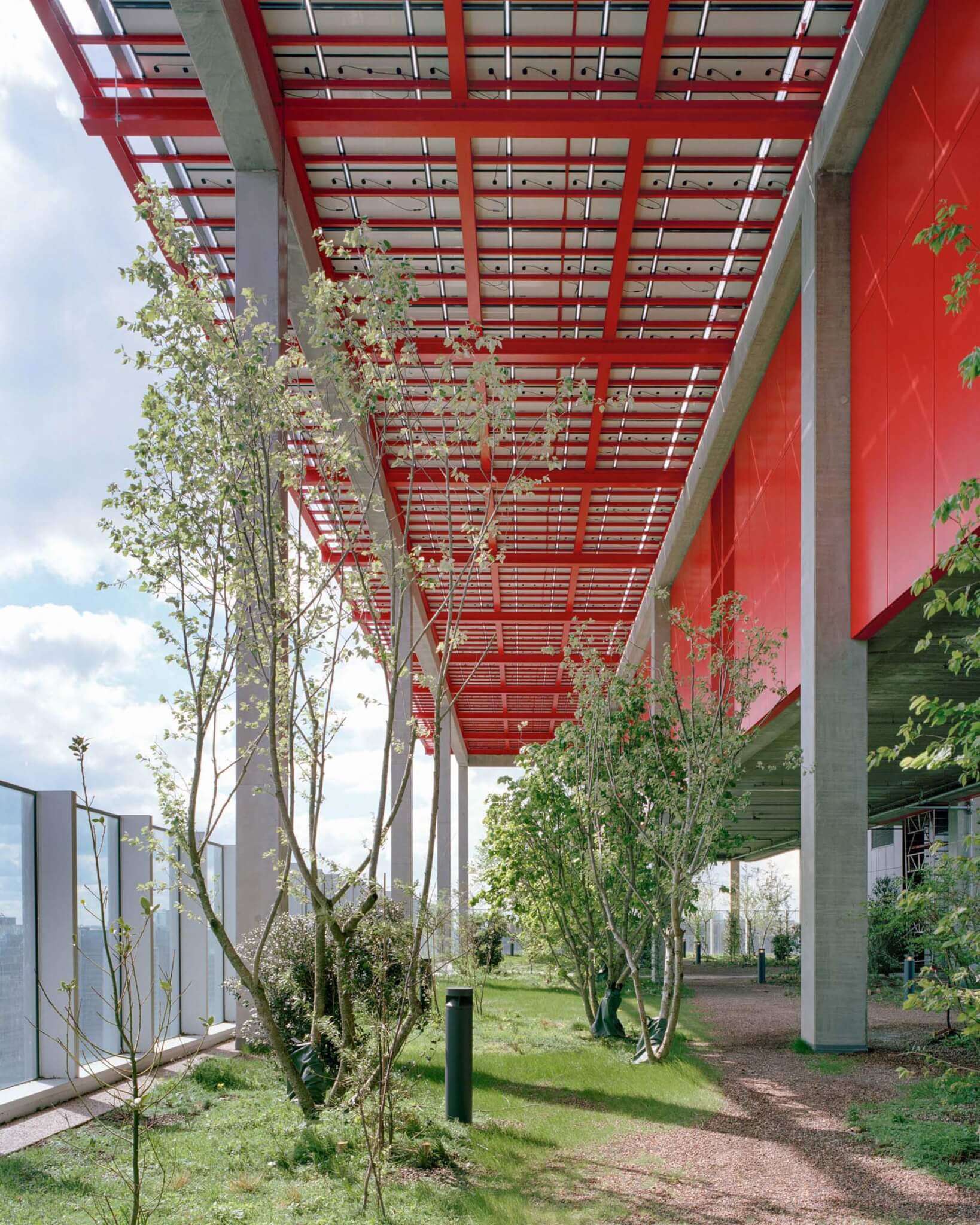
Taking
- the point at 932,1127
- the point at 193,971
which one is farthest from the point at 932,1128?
the point at 193,971

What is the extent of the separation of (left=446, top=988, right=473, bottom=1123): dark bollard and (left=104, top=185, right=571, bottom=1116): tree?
338 mm

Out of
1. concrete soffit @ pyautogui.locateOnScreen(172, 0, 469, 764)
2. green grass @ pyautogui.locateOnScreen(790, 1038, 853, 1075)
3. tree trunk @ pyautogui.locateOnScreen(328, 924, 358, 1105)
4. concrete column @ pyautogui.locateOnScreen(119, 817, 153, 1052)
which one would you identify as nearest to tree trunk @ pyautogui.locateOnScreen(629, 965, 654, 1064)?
green grass @ pyautogui.locateOnScreen(790, 1038, 853, 1075)

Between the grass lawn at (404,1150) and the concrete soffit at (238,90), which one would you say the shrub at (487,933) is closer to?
the grass lawn at (404,1150)

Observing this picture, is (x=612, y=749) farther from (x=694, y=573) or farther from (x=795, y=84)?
(x=694, y=573)

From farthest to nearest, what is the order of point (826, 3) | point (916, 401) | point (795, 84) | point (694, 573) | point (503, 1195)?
point (694, 573) → point (795, 84) → point (826, 3) → point (916, 401) → point (503, 1195)

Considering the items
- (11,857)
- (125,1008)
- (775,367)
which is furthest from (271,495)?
(775,367)

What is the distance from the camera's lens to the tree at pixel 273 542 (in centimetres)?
746

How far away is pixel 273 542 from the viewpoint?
771 cm

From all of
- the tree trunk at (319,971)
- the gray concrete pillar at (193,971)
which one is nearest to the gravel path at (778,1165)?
the tree trunk at (319,971)

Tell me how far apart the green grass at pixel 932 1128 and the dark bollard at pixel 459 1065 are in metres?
2.64

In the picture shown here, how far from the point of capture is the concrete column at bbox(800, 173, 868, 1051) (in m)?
12.2

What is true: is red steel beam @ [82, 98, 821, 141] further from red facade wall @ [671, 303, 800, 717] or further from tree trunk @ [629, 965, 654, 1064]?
tree trunk @ [629, 965, 654, 1064]

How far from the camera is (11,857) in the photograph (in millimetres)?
9453

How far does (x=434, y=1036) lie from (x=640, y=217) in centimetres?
1039
